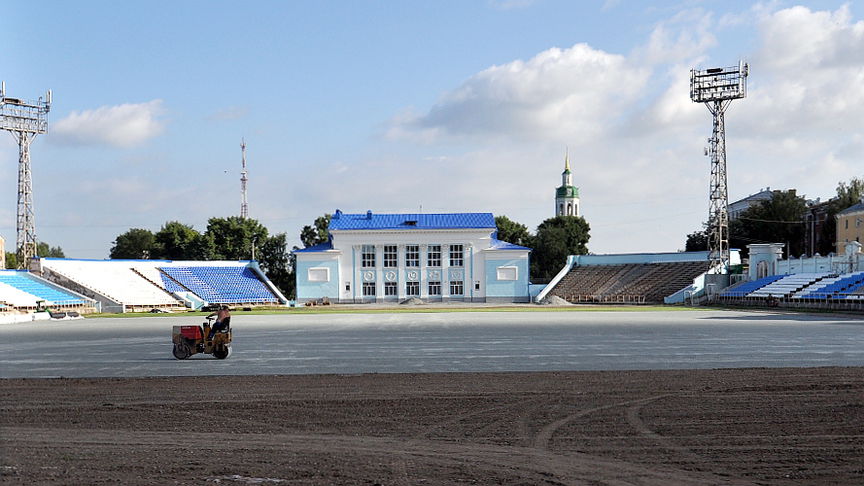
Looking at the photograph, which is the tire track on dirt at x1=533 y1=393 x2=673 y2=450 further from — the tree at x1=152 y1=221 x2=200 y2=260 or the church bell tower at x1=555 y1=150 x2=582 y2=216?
the church bell tower at x1=555 y1=150 x2=582 y2=216

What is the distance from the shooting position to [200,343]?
22.3 meters

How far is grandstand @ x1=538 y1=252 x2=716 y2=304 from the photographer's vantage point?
249 feet

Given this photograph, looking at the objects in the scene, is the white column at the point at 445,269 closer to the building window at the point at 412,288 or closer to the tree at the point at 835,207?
the building window at the point at 412,288

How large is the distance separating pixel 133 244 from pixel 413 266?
57.9m

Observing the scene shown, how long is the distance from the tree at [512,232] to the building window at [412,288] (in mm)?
33970

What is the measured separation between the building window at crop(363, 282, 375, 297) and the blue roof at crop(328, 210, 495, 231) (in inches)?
240

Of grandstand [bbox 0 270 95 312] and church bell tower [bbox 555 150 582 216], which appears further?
church bell tower [bbox 555 150 582 216]

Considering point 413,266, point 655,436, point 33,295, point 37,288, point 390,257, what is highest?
point 390,257

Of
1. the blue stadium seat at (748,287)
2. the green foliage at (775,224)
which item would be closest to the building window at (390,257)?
the blue stadium seat at (748,287)

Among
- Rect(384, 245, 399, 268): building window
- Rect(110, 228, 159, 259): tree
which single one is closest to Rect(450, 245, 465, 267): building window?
Rect(384, 245, 399, 268): building window

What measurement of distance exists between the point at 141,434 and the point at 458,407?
524cm

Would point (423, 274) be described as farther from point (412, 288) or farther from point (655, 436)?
point (655, 436)

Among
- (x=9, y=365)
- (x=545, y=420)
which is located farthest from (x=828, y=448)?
(x=9, y=365)

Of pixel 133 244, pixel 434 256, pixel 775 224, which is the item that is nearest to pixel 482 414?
pixel 434 256
